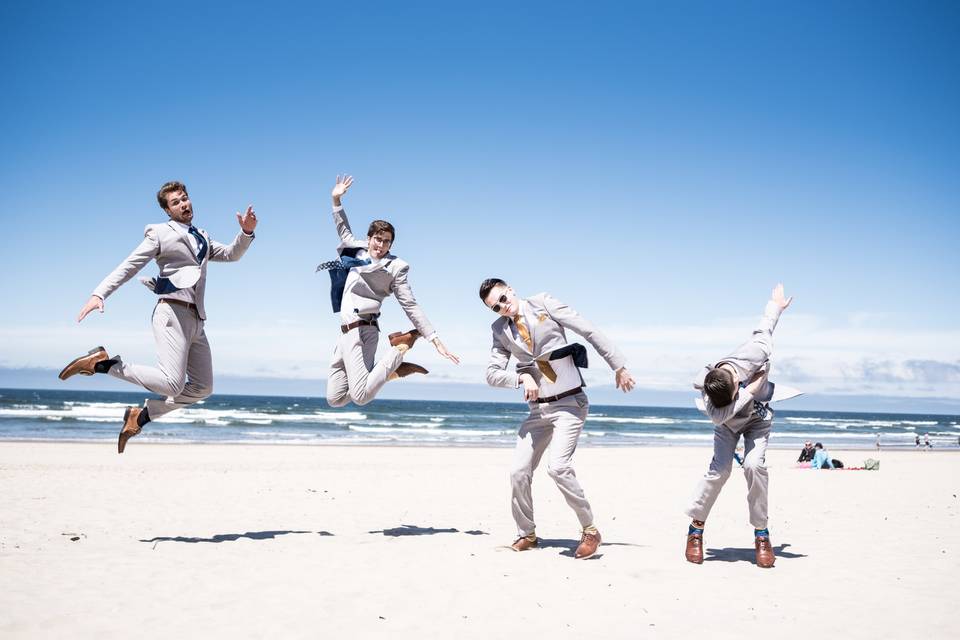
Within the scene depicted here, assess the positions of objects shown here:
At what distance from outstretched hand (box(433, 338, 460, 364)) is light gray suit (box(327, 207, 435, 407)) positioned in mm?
120

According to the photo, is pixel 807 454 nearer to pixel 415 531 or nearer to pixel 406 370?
pixel 415 531

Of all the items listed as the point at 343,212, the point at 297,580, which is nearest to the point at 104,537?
the point at 297,580

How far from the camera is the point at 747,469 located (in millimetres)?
6004

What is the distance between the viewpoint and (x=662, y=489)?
1231cm

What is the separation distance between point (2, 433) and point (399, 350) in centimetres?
2792

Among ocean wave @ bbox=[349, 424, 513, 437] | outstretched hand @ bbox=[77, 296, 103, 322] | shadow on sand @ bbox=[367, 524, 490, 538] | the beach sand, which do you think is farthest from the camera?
ocean wave @ bbox=[349, 424, 513, 437]

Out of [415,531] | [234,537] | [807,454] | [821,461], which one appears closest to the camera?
[234,537]

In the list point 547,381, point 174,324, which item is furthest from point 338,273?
point 547,381

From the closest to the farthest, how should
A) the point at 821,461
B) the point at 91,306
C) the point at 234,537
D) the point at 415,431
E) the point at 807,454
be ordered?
the point at 91,306 < the point at 234,537 < the point at 821,461 < the point at 807,454 < the point at 415,431

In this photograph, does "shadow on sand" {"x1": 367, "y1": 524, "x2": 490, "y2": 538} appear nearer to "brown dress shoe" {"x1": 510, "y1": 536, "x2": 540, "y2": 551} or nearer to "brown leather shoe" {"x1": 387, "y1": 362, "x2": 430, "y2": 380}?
"brown dress shoe" {"x1": 510, "y1": 536, "x2": 540, "y2": 551}

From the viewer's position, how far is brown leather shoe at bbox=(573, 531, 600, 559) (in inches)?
239

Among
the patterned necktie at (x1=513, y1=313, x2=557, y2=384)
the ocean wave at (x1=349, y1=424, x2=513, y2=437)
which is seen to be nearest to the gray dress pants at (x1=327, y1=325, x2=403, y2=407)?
the patterned necktie at (x1=513, y1=313, x2=557, y2=384)

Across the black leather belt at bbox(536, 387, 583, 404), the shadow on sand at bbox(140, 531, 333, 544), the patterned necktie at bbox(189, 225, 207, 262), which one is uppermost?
the patterned necktie at bbox(189, 225, 207, 262)

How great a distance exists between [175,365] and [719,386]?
4314 millimetres
